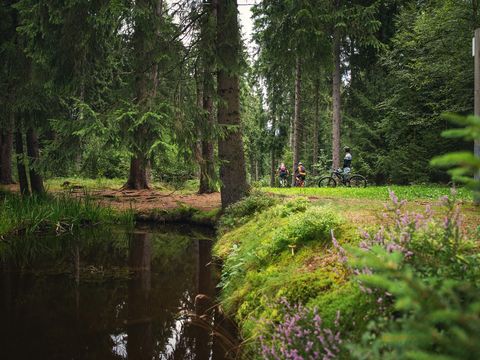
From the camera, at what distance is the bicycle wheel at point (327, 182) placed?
58.6ft

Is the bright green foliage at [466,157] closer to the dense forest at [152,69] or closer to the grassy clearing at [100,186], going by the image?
the dense forest at [152,69]

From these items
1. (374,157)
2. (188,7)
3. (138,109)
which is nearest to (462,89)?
(374,157)

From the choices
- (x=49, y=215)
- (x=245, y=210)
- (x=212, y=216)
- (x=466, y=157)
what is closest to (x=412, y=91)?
(x=212, y=216)

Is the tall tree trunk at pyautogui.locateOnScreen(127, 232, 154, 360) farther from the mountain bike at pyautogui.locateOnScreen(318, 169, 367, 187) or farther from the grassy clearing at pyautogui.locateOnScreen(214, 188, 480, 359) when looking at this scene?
the mountain bike at pyautogui.locateOnScreen(318, 169, 367, 187)

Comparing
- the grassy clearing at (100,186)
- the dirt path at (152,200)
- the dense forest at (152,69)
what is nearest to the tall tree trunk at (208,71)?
the dense forest at (152,69)

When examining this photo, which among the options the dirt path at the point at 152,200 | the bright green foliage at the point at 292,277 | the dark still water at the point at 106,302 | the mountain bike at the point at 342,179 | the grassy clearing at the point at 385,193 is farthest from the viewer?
the mountain bike at the point at 342,179

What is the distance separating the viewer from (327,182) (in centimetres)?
1850

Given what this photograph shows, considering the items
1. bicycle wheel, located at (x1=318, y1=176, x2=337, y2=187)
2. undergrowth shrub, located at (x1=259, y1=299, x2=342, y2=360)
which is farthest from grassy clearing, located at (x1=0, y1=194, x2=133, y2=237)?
bicycle wheel, located at (x1=318, y1=176, x2=337, y2=187)

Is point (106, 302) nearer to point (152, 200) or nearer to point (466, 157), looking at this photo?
point (466, 157)

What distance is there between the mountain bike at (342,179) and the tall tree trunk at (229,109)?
851cm

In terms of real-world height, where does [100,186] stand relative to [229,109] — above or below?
below

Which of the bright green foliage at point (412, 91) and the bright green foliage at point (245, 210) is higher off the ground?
the bright green foliage at point (412, 91)

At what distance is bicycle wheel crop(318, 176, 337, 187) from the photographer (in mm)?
17862

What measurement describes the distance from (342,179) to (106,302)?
46.3ft
